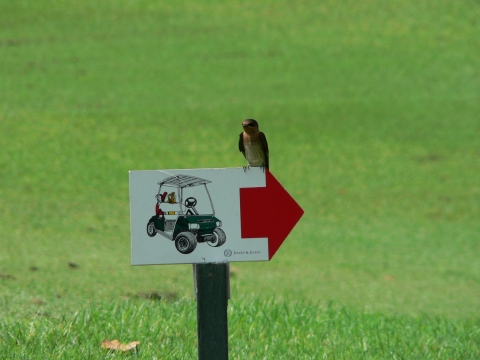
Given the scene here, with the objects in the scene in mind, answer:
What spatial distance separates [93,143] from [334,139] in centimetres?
241

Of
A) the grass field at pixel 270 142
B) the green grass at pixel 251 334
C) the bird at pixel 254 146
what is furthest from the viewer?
the grass field at pixel 270 142

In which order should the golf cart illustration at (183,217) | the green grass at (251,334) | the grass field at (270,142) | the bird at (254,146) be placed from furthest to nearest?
the grass field at (270,142), the green grass at (251,334), the bird at (254,146), the golf cart illustration at (183,217)

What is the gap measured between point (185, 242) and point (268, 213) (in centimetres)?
25

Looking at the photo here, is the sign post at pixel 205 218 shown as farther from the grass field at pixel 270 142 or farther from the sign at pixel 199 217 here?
the grass field at pixel 270 142

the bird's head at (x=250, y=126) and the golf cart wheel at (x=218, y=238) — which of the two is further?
the bird's head at (x=250, y=126)

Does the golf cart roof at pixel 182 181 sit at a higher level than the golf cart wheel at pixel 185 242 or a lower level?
higher

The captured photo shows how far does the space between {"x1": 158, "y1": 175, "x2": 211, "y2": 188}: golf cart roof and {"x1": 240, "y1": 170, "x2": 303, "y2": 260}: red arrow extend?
12 centimetres

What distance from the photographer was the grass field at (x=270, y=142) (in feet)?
15.1

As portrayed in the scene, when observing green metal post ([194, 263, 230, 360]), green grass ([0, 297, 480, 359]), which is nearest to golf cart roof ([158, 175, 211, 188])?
green metal post ([194, 263, 230, 360])

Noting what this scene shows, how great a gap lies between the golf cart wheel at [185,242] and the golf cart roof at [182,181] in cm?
13

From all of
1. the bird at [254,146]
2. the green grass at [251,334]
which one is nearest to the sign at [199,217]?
the bird at [254,146]

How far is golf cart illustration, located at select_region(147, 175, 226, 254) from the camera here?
6.75 feet

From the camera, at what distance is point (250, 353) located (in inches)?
119

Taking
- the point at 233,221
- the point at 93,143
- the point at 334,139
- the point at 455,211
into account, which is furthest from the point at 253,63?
the point at 233,221
